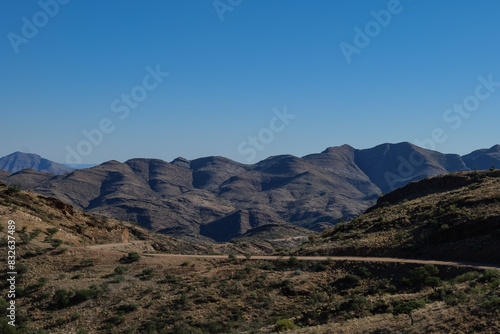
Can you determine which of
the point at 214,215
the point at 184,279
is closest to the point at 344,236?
the point at 184,279

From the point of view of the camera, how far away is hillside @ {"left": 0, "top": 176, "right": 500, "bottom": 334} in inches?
731

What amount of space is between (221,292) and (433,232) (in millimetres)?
17641

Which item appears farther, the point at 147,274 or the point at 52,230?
the point at 52,230

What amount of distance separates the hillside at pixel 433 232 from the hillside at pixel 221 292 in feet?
12.0

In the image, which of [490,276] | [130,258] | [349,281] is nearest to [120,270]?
[130,258]

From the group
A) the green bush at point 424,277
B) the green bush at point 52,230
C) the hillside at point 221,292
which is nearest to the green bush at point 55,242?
the hillside at point 221,292

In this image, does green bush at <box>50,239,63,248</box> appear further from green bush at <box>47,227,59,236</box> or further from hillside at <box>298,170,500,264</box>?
hillside at <box>298,170,500,264</box>

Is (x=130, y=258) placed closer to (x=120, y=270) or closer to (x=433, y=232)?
(x=120, y=270)

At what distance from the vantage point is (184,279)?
28.5 metres

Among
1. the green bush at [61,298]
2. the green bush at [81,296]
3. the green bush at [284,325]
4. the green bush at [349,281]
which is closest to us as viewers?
the green bush at [284,325]

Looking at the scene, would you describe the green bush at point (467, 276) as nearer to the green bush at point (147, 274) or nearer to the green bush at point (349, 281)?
the green bush at point (349, 281)

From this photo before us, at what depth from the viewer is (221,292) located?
2611cm

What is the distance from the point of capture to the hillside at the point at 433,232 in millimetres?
28172

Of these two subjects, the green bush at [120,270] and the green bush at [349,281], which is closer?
the green bush at [349,281]
